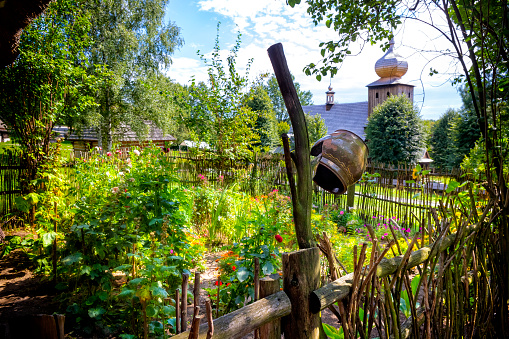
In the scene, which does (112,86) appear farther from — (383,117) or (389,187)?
(383,117)

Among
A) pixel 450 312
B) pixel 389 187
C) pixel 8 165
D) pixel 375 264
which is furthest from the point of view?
pixel 389 187

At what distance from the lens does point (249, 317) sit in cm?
104

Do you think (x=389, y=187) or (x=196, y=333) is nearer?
(x=196, y=333)

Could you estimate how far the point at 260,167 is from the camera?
28.6 ft

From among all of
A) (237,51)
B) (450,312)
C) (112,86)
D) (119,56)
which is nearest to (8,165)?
(237,51)

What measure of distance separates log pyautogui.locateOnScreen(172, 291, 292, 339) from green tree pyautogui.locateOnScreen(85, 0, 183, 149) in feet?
48.1

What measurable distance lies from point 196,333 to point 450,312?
5.20 feet

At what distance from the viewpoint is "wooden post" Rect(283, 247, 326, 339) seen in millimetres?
1186

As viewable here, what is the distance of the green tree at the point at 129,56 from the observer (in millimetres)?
14656

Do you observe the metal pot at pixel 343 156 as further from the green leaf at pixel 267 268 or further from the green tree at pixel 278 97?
the green tree at pixel 278 97

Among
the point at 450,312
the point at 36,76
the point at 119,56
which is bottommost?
the point at 450,312

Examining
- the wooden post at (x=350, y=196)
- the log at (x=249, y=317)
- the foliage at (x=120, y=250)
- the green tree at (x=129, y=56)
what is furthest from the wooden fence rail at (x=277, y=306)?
the green tree at (x=129, y=56)

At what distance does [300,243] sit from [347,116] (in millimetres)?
38341

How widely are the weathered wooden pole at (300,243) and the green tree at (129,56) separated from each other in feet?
47.2
